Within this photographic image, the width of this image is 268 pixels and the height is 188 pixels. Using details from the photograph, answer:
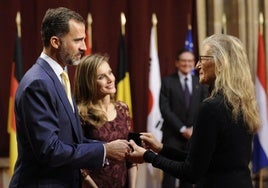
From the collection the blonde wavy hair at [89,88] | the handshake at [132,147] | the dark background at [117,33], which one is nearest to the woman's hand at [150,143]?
the handshake at [132,147]

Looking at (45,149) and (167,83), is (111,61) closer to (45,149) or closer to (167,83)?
(167,83)

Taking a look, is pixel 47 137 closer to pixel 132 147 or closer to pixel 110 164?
pixel 132 147

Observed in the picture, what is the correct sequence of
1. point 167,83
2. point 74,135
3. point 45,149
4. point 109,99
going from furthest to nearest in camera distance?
1. point 167,83
2. point 109,99
3. point 74,135
4. point 45,149

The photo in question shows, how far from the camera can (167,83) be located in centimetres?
571

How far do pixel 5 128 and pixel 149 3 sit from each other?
2.47 meters

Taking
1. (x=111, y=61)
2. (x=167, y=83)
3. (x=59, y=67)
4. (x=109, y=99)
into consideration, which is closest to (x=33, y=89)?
(x=59, y=67)

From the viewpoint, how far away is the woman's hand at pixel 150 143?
112 inches

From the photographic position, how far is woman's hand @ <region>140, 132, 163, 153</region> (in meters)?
2.84

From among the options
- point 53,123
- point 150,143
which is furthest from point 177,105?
point 53,123

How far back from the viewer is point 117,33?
6.40m

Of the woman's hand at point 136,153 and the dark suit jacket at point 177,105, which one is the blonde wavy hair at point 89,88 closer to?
the woman's hand at point 136,153

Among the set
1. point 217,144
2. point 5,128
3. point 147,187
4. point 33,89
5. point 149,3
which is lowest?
point 147,187

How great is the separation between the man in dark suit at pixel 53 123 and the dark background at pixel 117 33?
3872mm

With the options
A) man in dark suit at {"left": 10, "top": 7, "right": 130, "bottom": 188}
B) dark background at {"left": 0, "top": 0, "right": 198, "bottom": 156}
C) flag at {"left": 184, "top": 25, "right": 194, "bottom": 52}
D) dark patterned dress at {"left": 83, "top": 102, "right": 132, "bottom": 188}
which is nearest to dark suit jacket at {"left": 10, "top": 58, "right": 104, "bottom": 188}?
man in dark suit at {"left": 10, "top": 7, "right": 130, "bottom": 188}
